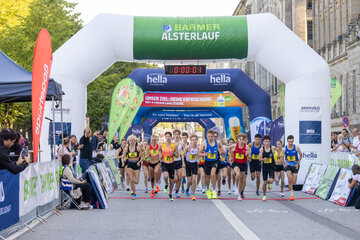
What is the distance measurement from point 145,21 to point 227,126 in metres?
21.4

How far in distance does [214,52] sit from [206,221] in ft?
29.6

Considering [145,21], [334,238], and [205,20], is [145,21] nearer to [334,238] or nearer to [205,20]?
[205,20]

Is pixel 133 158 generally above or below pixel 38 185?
above

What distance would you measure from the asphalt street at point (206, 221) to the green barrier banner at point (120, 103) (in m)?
4.04

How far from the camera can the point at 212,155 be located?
A: 53.2ft

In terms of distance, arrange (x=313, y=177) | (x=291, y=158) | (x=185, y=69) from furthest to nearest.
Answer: (x=185, y=69) → (x=313, y=177) → (x=291, y=158)

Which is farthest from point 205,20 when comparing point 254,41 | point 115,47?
point 115,47

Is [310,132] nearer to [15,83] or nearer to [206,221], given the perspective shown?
[206,221]

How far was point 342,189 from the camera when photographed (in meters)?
14.8

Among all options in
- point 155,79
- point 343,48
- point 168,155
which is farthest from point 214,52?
point 343,48

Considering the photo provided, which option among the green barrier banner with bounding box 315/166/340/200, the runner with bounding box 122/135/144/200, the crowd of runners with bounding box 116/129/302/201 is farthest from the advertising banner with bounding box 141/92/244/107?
the green barrier banner with bounding box 315/166/340/200

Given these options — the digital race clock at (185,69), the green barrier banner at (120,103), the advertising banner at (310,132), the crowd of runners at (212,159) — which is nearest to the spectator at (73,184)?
the crowd of runners at (212,159)

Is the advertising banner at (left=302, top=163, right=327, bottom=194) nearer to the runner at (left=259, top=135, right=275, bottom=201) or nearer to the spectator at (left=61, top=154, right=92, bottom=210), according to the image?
the runner at (left=259, top=135, right=275, bottom=201)

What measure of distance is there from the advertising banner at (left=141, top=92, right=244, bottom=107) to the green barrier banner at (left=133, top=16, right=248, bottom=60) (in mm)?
16559
